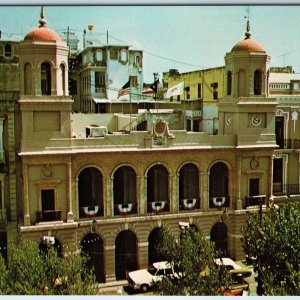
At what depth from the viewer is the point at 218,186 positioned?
9.02m

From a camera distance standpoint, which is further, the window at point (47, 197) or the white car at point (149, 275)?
the window at point (47, 197)

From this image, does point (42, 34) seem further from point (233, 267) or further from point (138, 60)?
point (233, 267)

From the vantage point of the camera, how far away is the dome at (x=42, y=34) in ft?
26.2

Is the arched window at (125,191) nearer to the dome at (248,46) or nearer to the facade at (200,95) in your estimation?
the facade at (200,95)

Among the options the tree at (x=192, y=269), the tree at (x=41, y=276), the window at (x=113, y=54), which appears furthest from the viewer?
the window at (x=113, y=54)

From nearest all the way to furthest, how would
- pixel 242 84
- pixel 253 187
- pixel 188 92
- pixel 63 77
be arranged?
pixel 63 77 < pixel 188 92 < pixel 242 84 < pixel 253 187

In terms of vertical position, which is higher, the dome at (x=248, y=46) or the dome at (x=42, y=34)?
the dome at (x=42, y=34)

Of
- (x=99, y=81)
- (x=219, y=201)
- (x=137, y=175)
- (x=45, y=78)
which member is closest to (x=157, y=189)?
(x=137, y=175)

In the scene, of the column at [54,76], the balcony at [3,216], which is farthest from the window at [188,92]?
the balcony at [3,216]

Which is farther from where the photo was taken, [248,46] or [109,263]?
[109,263]

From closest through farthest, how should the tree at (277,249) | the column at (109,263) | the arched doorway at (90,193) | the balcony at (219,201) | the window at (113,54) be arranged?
the tree at (277,249), the window at (113,54), the arched doorway at (90,193), the column at (109,263), the balcony at (219,201)

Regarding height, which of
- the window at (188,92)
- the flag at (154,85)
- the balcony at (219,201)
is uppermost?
the flag at (154,85)

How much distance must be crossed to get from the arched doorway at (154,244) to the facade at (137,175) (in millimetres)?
17

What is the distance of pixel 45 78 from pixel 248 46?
10.2 feet
